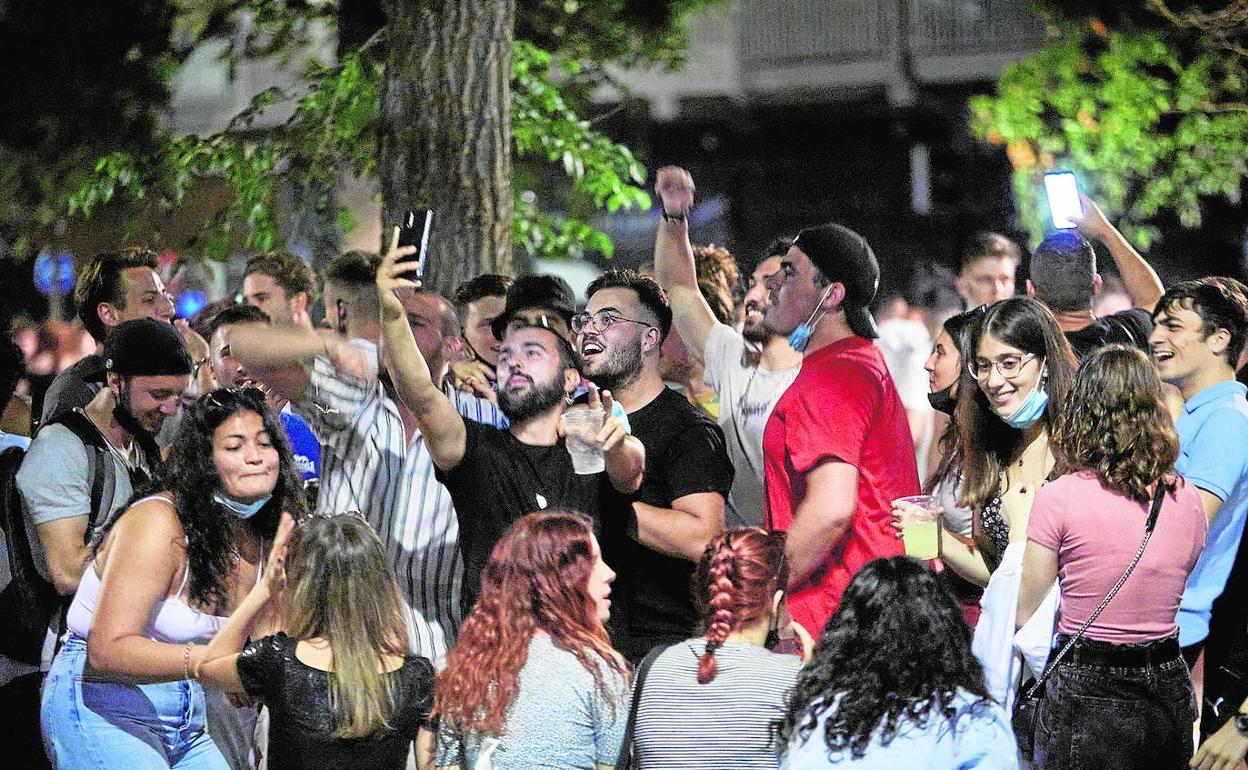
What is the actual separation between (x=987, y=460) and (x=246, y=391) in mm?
2531

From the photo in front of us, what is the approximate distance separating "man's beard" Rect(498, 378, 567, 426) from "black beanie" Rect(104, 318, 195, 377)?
5.07 feet

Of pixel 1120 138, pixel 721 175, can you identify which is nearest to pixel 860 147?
pixel 721 175

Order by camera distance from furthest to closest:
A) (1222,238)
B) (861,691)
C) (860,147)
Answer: (860,147) < (1222,238) < (861,691)

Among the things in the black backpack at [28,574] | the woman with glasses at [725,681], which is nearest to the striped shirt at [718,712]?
the woman with glasses at [725,681]

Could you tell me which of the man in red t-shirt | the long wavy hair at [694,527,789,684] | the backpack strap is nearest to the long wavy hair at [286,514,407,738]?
the long wavy hair at [694,527,789,684]

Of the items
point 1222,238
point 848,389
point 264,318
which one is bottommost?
point 848,389

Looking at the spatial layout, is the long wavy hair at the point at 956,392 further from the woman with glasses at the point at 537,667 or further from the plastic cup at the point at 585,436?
the woman with glasses at the point at 537,667

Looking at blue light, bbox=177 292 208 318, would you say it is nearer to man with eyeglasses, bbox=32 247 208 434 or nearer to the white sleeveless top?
man with eyeglasses, bbox=32 247 208 434

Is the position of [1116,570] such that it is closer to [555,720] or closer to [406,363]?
[555,720]

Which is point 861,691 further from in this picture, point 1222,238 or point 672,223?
point 1222,238

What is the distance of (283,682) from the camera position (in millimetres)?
4320

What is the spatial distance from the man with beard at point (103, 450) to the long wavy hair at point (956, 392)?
2889 millimetres

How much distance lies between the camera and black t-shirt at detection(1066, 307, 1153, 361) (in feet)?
20.5

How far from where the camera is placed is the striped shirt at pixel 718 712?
13.3ft
